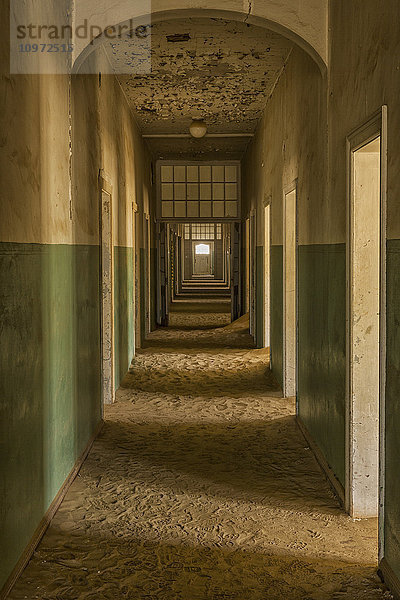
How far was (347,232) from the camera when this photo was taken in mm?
3971

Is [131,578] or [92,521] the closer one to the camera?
[131,578]

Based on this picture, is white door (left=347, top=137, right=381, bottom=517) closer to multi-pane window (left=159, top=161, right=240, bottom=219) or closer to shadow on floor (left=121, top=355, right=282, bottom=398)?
shadow on floor (left=121, top=355, right=282, bottom=398)

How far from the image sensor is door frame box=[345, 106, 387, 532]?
3117 millimetres

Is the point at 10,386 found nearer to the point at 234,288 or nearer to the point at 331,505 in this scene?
the point at 331,505

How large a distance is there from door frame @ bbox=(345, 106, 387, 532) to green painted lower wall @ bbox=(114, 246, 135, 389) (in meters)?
3.72

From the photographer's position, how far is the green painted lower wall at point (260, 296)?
9.90 m

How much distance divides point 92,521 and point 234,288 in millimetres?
10451

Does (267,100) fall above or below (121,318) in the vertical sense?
above

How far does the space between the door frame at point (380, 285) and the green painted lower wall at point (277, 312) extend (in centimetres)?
343

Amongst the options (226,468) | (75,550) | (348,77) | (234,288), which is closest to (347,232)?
(348,77)

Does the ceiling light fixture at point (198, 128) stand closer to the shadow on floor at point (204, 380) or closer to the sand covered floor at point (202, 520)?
the shadow on floor at point (204, 380)

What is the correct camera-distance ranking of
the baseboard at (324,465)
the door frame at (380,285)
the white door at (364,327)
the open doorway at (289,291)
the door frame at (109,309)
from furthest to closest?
1. the open doorway at (289,291)
2. the door frame at (109,309)
3. the baseboard at (324,465)
4. the white door at (364,327)
5. the door frame at (380,285)

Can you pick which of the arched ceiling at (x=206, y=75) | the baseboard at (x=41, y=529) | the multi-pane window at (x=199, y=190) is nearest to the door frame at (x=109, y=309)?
the arched ceiling at (x=206, y=75)

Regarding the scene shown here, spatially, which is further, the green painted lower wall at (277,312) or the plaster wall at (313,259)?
the green painted lower wall at (277,312)
